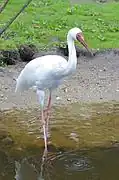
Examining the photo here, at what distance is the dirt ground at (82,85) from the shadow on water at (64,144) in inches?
14.1

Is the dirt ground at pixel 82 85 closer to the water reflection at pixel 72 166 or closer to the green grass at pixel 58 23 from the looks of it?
the green grass at pixel 58 23

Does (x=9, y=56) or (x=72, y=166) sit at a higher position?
(x=72, y=166)

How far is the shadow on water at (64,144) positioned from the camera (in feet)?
25.5

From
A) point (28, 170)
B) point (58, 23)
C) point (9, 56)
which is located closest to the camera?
point (28, 170)

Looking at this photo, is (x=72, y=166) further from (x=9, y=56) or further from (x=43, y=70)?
(x=9, y=56)

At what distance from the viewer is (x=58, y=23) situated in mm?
15711

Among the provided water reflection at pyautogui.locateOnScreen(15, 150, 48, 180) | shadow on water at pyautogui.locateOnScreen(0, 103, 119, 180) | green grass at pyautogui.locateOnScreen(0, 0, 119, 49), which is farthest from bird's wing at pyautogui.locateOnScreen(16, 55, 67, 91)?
green grass at pyautogui.locateOnScreen(0, 0, 119, 49)

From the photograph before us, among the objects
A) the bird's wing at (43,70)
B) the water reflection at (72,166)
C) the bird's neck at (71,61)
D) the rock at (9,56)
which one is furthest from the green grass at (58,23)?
the water reflection at (72,166)

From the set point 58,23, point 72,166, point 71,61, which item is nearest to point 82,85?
point 71,61

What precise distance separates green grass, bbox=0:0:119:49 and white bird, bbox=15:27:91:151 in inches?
140

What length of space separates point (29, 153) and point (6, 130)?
103 cm

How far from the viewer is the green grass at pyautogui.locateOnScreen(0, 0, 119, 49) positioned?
46.1ft

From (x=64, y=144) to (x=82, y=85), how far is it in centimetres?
306

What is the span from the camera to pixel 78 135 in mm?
9180
